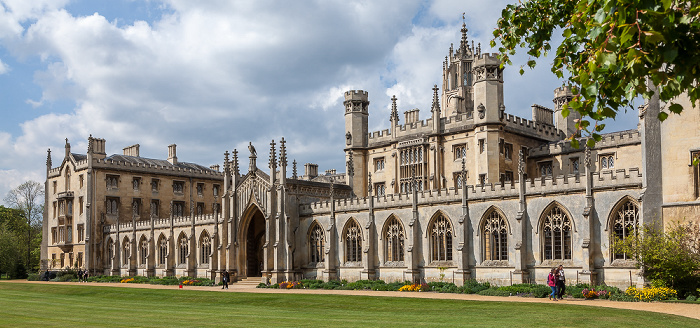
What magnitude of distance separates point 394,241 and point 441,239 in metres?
3.44

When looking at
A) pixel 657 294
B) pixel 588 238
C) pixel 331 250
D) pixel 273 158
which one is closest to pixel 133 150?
pixel 273 158

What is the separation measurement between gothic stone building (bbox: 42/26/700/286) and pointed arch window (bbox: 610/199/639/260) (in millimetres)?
59

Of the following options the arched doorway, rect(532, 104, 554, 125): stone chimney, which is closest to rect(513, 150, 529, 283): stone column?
rect(532, 104, 554, 125): stone chimney

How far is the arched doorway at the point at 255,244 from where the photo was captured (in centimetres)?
4822

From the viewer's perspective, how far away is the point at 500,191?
33719 millimetres

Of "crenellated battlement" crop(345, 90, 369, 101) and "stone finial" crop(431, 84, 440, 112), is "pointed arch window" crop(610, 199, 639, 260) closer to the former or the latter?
"stone finial" crop(431, 84, 440, 112)

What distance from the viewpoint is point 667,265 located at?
25.5 metres

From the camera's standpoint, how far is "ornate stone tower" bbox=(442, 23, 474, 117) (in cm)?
6888

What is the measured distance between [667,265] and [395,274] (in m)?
15.8

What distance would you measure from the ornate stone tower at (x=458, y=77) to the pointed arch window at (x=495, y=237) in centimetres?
3426

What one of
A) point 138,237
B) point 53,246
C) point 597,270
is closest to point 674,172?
point 597,270

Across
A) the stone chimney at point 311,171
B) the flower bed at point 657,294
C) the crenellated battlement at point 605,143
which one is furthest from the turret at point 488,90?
the stone chimney at point 311,171

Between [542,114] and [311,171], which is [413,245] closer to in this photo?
[542,114]

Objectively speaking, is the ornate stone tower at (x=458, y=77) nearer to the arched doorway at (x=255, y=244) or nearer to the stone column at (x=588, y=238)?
the arched doorway at (x=255, y=244)
